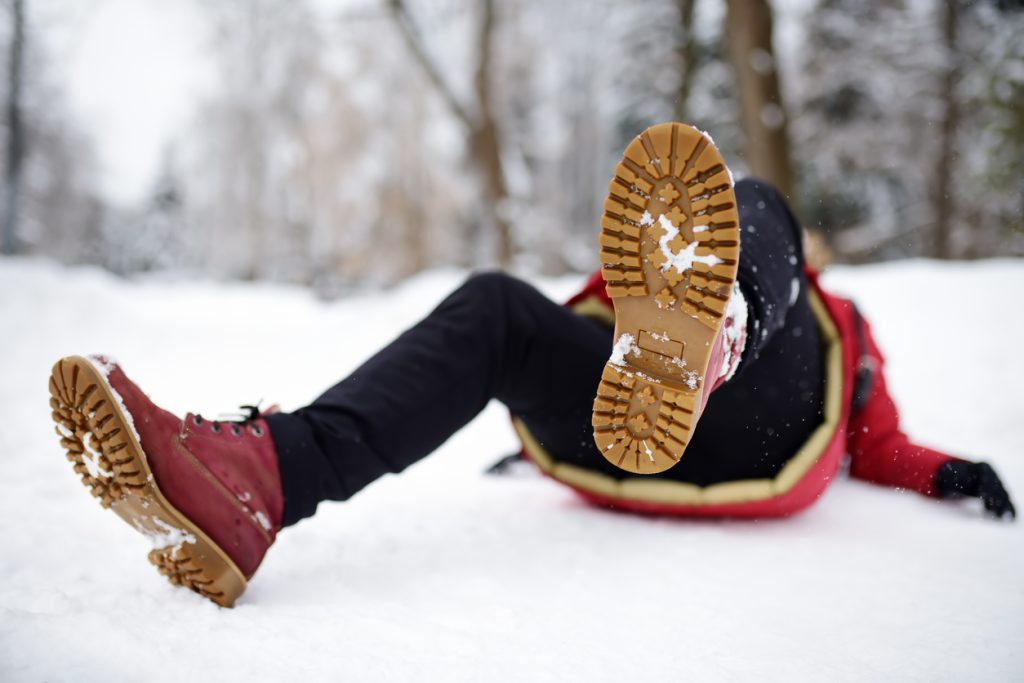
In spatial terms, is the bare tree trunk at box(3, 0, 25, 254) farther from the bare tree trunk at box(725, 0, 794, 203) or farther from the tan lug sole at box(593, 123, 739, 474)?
the tan lug sole at box(593, 123, 739, 474)

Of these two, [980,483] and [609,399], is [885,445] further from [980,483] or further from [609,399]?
[609,399]

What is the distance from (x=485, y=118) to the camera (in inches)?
266

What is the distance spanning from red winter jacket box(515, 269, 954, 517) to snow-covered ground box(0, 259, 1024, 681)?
1.8 inches

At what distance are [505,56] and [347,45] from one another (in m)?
3.01

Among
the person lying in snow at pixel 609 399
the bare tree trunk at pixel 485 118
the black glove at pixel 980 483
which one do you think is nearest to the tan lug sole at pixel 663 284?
the person lying in snow at pixel 609 399

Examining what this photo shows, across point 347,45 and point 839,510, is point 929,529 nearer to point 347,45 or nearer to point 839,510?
point 839,510

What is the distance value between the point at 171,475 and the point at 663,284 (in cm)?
63

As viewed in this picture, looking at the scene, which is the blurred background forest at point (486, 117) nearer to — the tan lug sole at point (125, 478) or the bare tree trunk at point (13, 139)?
the bare tree trunk at point (13, 139)

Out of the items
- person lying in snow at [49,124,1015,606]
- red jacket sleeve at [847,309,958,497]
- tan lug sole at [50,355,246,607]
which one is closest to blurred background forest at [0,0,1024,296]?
red jacket sleeve at [847,309,958,497]

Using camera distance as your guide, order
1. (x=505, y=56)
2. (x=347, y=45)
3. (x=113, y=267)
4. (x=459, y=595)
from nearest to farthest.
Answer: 1. (x=459, y=595)
2. (x=347, y=45)
3. (x=505, y=56)
4. (x=113, y=267)

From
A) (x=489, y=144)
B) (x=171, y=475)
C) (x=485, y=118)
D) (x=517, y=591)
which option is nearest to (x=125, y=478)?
(x=171, y=475)

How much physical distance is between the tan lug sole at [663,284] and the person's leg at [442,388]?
229mm

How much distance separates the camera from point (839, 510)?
1.28m

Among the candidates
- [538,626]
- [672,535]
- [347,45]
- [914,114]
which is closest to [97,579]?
[538,626]
